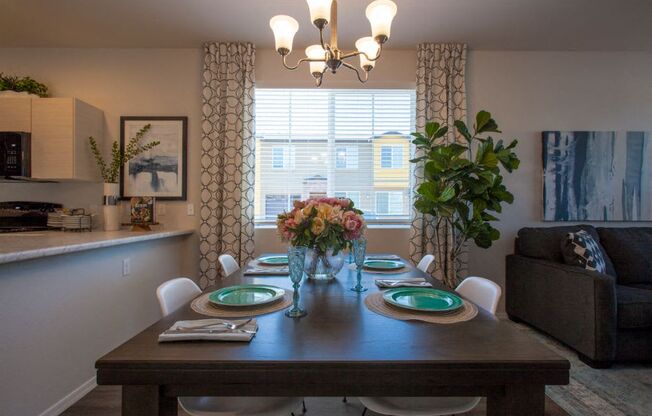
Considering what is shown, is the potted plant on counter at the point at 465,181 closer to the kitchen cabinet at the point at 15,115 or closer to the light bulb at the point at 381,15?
the light bulb at the point at 381,15

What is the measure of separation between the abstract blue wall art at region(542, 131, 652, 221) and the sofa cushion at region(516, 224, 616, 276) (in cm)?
28

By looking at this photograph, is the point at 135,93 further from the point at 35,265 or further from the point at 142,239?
the point at 35,265

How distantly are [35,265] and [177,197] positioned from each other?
1.55 m

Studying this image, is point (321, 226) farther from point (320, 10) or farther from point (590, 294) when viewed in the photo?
point (590, 294)

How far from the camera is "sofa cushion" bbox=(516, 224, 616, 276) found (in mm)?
2697

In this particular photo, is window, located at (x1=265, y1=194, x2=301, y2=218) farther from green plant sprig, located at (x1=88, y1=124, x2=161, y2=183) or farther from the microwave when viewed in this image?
the microwave

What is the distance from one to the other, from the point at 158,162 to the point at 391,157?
2.34m

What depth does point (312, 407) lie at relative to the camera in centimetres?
181

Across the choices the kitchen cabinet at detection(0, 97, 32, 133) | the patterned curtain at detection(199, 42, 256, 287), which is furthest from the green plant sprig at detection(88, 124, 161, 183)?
the patterned curtain at detection(199, 42, 256, 287)

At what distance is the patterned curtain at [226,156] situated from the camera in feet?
9.81

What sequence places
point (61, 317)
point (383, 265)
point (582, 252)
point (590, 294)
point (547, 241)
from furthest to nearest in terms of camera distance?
point (547, 241) → point (582, 252) → point (590, 294) → point (383, 265) → point (61, 317)

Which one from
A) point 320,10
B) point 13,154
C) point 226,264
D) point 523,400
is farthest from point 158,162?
point 523,400

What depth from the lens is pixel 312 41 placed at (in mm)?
3014

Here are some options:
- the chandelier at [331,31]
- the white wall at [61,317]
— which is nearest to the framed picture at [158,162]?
the white wall at [61,317]
